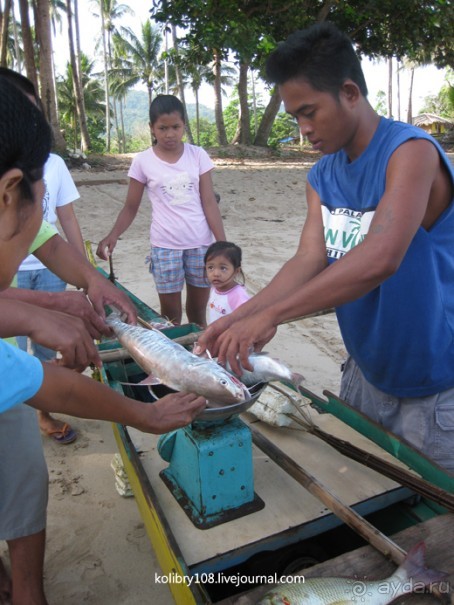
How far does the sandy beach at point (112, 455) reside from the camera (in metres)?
2.52

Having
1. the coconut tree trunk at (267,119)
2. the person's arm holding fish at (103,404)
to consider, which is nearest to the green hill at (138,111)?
the coconut tree trunk at (267,119)

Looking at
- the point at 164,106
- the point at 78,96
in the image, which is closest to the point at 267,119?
the point at 78,96

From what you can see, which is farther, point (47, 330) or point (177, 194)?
point (177, 194)

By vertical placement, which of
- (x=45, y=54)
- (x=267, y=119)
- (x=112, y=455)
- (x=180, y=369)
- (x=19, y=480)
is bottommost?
(x=112, y=455)

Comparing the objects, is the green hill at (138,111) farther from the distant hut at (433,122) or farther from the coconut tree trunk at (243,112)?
the coconut tree trunk at (243,112)

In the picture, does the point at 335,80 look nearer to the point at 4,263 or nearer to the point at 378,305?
the point at 378,305

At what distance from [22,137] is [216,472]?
4.01 ft

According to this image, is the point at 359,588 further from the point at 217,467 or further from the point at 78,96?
the point at 78,96

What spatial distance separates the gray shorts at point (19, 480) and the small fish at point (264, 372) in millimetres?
942

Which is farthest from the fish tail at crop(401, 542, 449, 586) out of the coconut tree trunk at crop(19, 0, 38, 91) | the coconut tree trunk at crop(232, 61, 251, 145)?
the coconut tree trunk at crop(232, 61, 251, 145)

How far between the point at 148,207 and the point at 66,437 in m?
8.58

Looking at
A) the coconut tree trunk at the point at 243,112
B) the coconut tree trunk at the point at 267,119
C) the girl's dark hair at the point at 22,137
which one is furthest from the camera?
the coconut tree trunk at the point at 267,119

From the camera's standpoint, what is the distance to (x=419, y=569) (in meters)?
1.44

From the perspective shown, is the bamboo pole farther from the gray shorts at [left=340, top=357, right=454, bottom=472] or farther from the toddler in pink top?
the toddler in pink top
